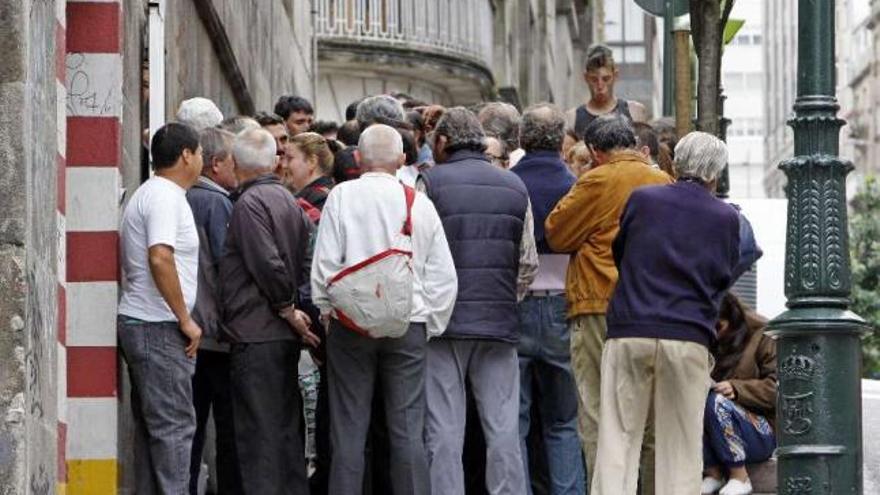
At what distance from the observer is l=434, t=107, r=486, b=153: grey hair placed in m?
12.1

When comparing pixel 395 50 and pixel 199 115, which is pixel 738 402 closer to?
pixel 199 115

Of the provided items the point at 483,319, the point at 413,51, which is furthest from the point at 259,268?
the point at 413,51

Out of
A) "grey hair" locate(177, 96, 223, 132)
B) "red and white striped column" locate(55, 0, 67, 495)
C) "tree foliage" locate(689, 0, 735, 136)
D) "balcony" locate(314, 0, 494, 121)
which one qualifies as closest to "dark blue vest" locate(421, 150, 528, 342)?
"grey hair" locate(177, 96, 223, 132)

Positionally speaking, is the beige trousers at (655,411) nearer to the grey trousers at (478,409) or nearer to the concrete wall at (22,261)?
the grey trousers at (478,409)

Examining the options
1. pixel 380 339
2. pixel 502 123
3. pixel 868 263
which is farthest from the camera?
pixel 868 263

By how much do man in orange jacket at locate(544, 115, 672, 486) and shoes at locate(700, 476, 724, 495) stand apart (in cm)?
134

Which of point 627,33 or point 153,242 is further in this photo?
point 627,33

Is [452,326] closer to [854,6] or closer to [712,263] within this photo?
[712,263]

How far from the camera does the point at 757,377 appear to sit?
13.4m

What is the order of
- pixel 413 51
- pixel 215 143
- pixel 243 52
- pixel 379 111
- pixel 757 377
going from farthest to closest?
pixel 413 51
pixel 243 52
pixel 757 377
pixel 379 111
pixel 215 143

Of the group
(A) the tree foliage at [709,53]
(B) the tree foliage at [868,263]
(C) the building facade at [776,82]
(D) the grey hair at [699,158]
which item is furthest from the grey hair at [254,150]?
(C) the building facade at [776,82]

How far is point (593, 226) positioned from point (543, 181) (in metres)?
0.76

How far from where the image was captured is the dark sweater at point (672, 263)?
36.7ft

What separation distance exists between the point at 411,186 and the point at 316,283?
3.25 ft
